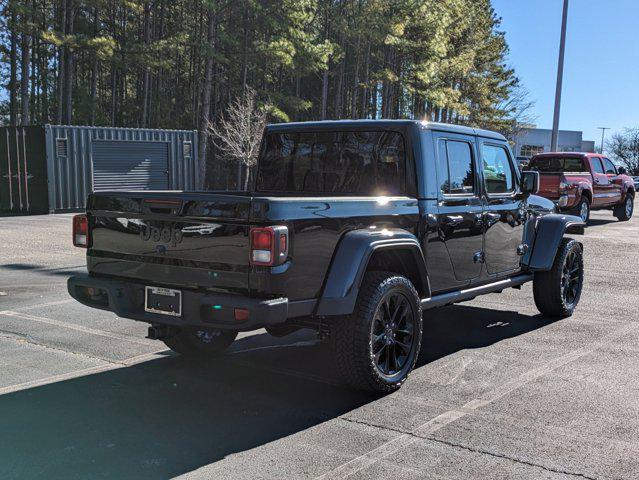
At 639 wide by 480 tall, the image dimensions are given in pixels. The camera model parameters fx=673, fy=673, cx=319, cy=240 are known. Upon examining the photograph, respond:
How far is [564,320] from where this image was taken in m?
7.33

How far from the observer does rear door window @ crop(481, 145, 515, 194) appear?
20.3 feet

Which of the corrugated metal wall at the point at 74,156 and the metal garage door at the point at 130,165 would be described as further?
the metal garage door at the point at 130,165

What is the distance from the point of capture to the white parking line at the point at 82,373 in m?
4.74

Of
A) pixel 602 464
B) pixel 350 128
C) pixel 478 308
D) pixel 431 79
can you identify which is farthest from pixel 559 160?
pixel 431 79

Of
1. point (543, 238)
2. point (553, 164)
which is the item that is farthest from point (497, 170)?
point (553, 164)

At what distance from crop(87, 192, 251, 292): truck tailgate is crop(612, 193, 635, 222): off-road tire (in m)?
19.5

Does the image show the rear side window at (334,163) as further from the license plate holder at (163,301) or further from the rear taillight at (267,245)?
the license plate holder at (163,301)

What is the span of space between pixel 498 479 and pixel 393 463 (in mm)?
539

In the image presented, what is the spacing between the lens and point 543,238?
7055mm

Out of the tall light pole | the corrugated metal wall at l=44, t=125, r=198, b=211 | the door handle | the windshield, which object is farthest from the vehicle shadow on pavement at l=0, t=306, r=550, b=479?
the tall light pole

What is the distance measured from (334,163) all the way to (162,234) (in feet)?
5.78

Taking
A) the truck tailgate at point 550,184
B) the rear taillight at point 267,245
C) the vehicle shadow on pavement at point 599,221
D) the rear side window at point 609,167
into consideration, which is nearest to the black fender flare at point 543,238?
the rear taillight at point 267,245

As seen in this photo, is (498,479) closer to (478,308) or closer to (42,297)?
(478,308)

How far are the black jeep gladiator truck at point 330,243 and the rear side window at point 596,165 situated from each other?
1336cm
